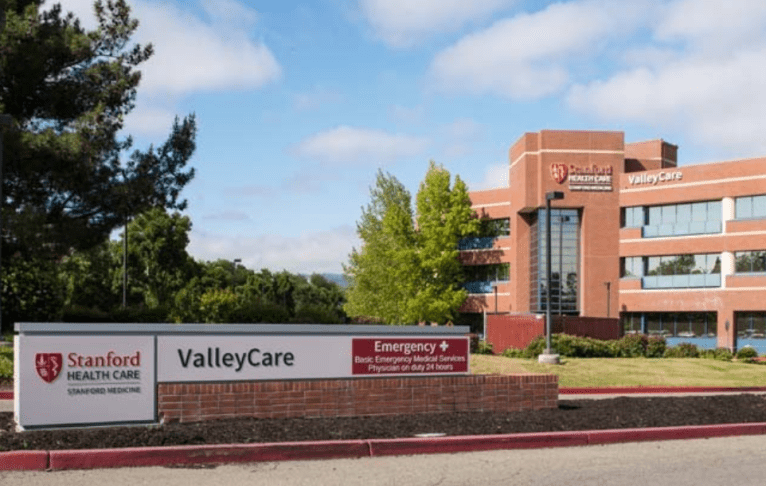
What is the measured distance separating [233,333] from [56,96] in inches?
822

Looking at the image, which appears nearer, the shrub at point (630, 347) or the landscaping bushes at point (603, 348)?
the landscaping bushes at point (603, 348)

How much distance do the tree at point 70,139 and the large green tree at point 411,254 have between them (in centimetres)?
3500

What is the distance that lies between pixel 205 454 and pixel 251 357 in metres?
3.10

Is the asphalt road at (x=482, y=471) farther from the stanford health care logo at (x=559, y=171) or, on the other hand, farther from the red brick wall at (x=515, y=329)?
the stanford health care logo at (x=559, y=171)

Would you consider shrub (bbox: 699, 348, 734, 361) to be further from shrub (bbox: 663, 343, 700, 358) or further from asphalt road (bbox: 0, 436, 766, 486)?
asphalt road (bbox: 0, 436, 766, 486)

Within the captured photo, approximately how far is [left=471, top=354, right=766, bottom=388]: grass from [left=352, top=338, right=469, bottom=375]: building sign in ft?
31.9

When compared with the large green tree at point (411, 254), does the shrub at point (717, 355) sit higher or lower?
lower

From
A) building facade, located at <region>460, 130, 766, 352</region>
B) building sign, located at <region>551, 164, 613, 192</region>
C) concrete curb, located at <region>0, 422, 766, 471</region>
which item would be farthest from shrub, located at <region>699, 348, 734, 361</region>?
concrete curb, located at <region>0, 422, 766, 471</region>

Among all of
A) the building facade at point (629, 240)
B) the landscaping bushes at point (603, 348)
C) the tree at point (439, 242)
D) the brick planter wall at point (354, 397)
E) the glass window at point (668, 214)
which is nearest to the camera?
the brick planter wall at point (354, 397)

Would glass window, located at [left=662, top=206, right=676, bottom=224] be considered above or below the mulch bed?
above

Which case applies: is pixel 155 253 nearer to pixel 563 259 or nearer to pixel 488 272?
pixel 488 272

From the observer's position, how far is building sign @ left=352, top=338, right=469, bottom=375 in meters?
14.7

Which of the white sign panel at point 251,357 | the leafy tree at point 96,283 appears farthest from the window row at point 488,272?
the white sign panel at point 251,357

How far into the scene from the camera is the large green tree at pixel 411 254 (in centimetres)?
→ 6831
